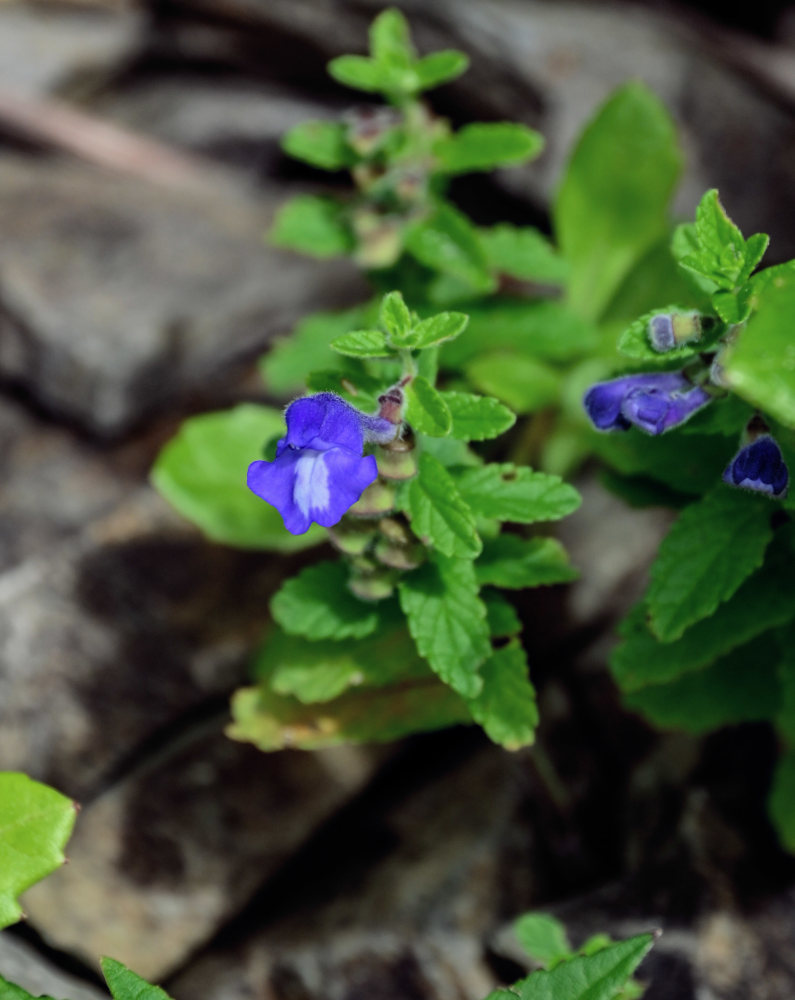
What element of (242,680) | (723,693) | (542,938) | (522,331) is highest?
(522,331)

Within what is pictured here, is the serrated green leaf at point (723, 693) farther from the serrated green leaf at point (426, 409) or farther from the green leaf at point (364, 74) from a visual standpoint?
the green leaf at point (364, 74)

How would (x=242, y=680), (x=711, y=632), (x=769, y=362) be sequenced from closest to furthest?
(x=769, y=362), (x=711, y=632), (x=242, y=680)

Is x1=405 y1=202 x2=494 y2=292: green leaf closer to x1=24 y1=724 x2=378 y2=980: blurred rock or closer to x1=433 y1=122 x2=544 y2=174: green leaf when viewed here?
x1=433 y1=122 x2=544 y2=174: green leaf

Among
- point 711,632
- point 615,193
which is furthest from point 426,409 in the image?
point 615,193

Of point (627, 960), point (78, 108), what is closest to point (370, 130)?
point (627, 960)

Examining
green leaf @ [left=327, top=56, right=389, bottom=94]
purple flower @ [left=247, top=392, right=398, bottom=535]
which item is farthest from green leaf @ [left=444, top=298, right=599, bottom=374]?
purple flower @ [left=247, top=392, right=398, bottom=535]

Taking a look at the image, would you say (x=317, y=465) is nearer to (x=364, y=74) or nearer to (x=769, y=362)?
(x=769, y=362)
